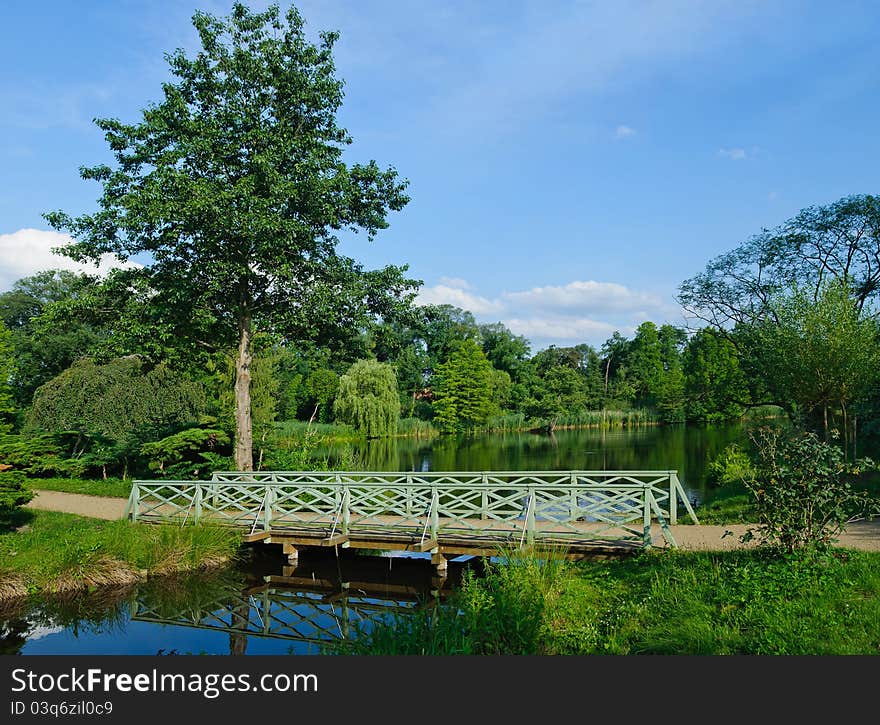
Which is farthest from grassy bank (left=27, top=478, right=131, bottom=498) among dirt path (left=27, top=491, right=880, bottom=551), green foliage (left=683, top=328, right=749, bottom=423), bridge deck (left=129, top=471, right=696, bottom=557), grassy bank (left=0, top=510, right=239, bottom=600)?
green foliage (left=683, top=328, right=749, bottom=423)

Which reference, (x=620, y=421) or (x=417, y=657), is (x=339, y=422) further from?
(x=417, y=657)

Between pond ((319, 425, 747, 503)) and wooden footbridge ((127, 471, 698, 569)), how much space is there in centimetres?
884

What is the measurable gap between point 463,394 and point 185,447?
3454cm

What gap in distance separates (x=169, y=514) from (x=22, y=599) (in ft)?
13.5

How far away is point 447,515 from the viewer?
1165cm

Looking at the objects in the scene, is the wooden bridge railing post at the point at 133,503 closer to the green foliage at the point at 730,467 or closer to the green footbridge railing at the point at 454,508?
the green footbridge railing at the point at 454,508

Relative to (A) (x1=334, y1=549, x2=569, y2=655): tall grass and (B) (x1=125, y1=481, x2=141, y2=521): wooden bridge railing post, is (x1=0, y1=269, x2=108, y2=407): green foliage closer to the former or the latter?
(B) (x1=125, y1=481, x2=141, y2=521): wooden bridge railing post

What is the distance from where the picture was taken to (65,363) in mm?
36594

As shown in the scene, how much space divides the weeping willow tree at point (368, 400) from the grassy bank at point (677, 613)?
111ft

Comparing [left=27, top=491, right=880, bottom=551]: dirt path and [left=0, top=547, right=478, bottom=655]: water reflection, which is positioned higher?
[left=27, top=491, right=880, bottom=551]: dirt path

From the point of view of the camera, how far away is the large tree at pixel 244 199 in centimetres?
1463

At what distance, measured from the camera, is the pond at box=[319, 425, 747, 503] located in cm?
2689

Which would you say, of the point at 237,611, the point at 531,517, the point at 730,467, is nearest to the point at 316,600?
the point at 237,611

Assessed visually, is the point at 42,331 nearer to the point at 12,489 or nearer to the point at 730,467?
the point at 12,489
